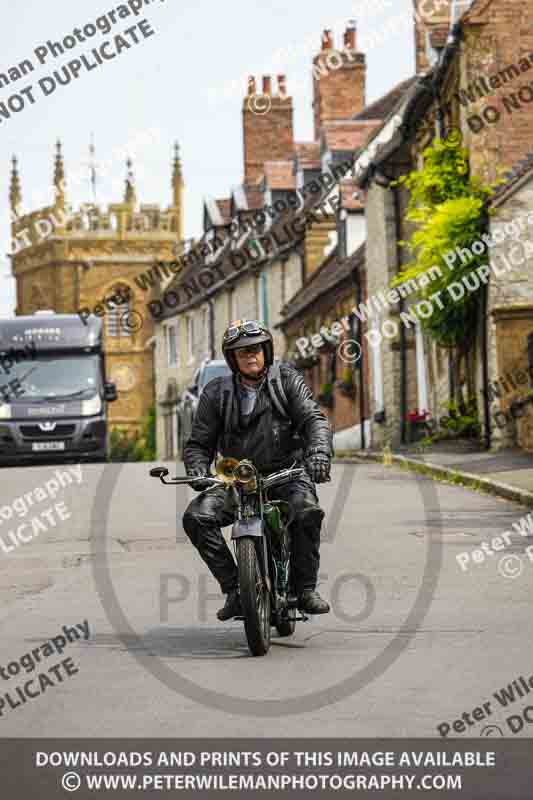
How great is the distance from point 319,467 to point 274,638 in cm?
124

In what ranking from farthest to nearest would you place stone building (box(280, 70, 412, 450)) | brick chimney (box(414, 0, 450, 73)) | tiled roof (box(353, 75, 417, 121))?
tiled roof (box(353, 75, 417, 121)), stone building (box(280, 70, 412, 450)), brick chimney (box(414, 0, 450, 73))

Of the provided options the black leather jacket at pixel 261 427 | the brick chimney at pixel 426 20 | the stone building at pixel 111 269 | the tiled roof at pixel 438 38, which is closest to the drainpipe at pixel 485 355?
the tiled roof at pixel 438 38

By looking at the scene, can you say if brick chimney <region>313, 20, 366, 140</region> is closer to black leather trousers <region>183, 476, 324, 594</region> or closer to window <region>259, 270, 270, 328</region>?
window <region>259, 270, 270, 328</region>

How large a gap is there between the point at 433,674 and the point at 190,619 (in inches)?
111

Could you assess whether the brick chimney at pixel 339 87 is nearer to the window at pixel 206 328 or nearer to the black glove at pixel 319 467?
the window at pixel 206 328

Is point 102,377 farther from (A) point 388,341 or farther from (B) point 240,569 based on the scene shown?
(B) point 240,569

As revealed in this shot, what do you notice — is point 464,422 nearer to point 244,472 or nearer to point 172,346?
point 244,472

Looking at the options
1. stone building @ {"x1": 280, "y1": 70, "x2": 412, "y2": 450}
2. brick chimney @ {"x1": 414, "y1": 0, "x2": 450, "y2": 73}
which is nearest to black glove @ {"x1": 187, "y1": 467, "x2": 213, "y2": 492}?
stone building @ {"x1": 280, "y1": 70, "x2": 412, "y2": 450}

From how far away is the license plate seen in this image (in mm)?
31969

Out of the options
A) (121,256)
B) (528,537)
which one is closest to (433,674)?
(528,537)

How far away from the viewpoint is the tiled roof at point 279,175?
165 feet

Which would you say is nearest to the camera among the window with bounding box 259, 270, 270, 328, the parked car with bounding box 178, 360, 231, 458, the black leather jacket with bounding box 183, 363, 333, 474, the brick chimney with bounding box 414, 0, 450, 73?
the black leather jacket with bounding box 183, 363, 333, 474

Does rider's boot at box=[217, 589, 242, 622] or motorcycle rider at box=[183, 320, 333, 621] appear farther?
motorcycle rider at box=[183, 320, 333, 621]

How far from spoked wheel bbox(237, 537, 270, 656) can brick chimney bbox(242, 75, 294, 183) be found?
1796 inches
